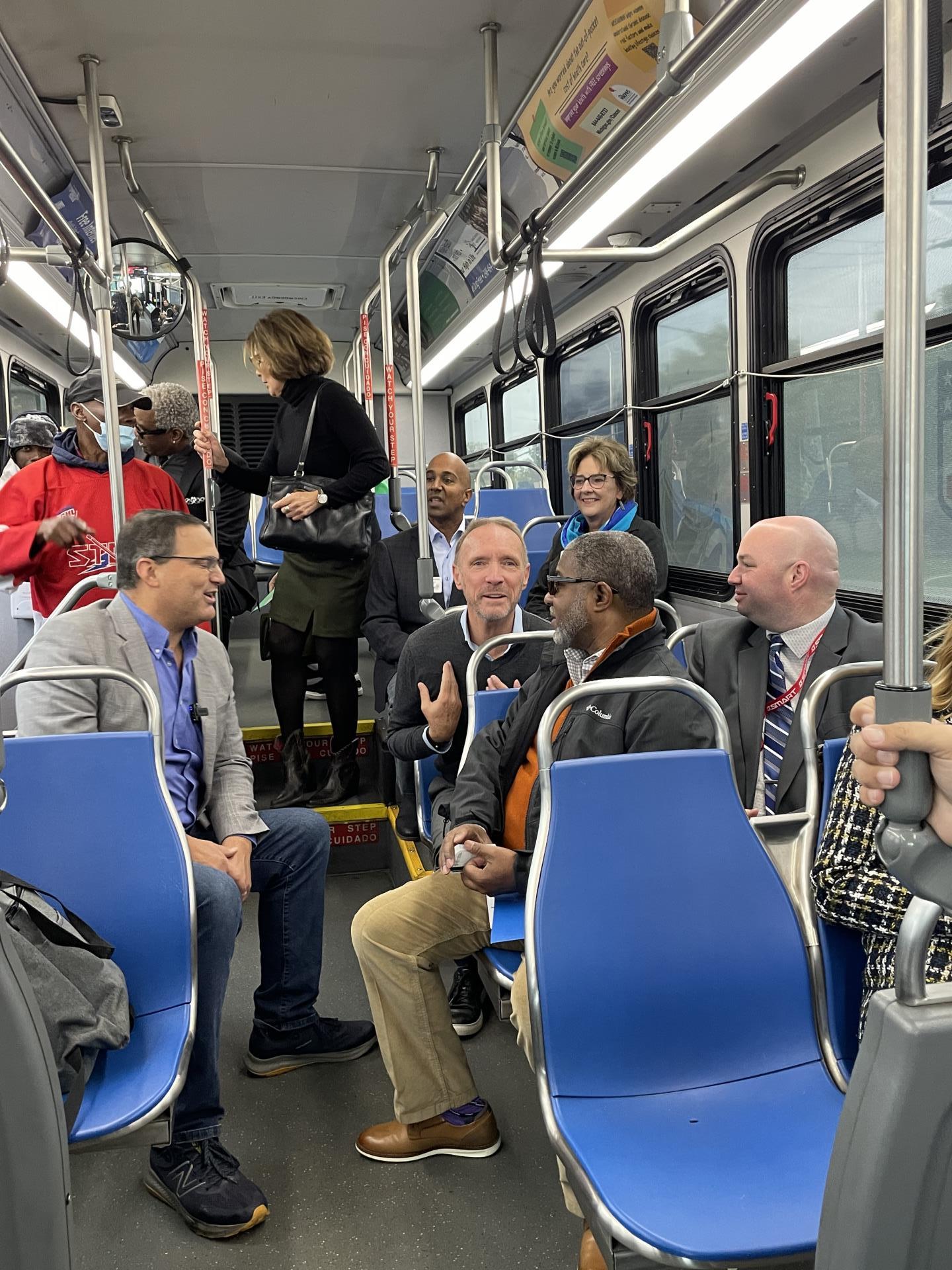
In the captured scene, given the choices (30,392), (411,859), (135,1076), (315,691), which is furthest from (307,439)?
(30,392)

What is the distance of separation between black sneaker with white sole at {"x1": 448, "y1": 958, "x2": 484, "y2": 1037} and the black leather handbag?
5.12ft

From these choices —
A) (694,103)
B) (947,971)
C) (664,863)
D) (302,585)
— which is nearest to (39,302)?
(302,585)

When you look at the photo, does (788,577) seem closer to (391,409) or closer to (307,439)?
(307,439)

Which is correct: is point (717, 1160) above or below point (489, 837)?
below

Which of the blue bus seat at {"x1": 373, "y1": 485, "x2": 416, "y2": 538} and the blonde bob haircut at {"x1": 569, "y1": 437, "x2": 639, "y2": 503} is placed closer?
the blonde bob haircut at {"x1": 569, "y1": 437, "x2": 639, "y2": 503}

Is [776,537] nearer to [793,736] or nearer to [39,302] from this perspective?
[793,736]

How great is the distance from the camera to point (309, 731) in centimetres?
423

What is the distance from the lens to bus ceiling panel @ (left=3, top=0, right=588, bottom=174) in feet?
10.3

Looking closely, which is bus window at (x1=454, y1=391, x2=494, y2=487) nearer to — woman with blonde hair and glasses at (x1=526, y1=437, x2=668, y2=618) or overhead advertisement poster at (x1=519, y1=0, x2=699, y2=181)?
woman with blonde hair and glasses at (x1=526, y1=437, x2=668, y2=618)

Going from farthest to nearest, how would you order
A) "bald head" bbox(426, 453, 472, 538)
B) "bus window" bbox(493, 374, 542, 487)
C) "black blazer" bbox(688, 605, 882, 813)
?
"bus window" bbox(493, 374, 542, 487) → "bald head" bbox(426, 453, 472, 538) → "black blazer" bbox(688, 605, 882, 813)

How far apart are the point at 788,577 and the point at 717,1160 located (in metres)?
1.52

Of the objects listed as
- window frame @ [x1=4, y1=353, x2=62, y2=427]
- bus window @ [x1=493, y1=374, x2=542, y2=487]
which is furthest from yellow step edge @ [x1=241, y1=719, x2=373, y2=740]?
bus window @ [x1=493, y1=374, x2=542, y2=487]

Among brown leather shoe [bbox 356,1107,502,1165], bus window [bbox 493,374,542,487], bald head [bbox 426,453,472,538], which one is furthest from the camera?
bus window [bbox 493,374,542,487]

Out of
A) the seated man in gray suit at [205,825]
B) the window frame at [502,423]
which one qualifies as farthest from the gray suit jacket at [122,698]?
the window frame at [502,423]
